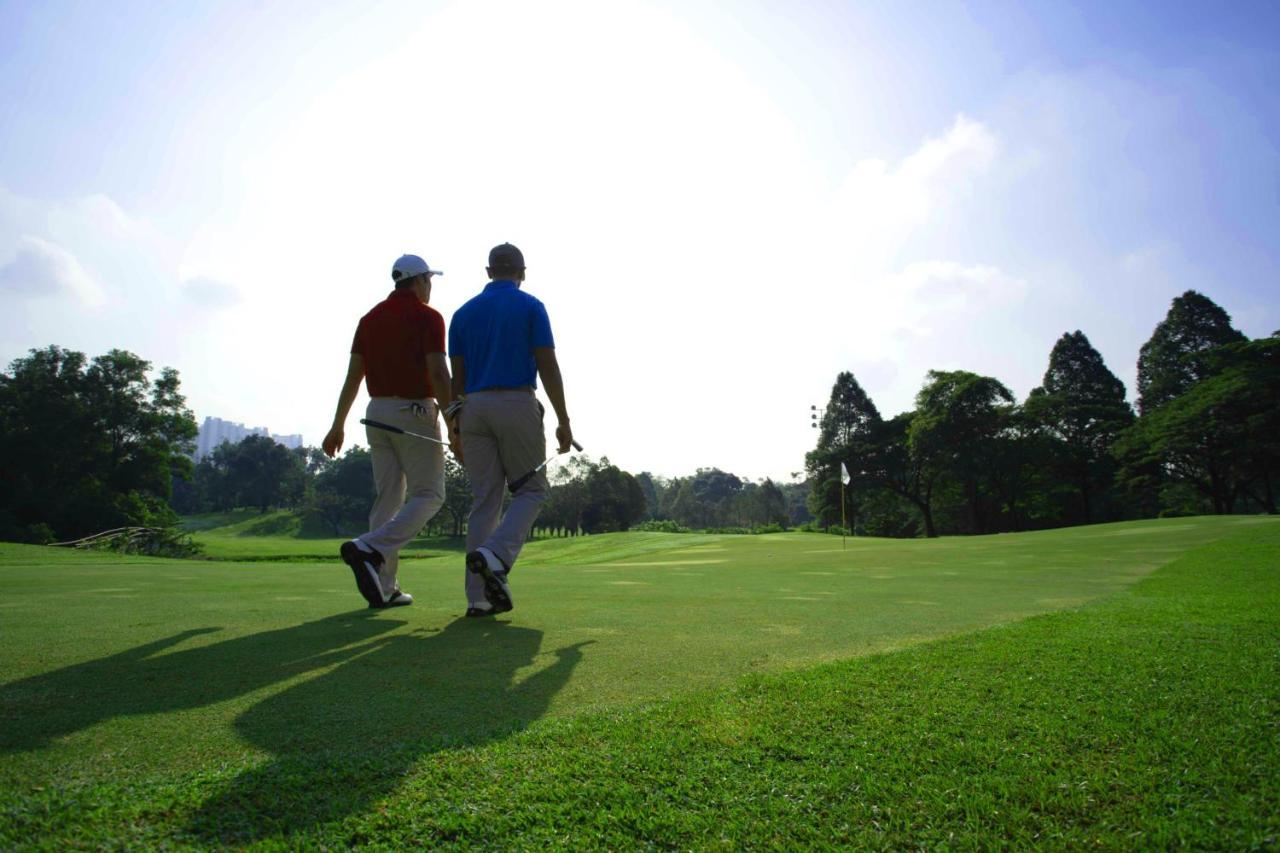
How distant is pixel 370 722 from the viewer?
6.88 feet

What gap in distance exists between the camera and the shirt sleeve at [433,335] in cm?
542

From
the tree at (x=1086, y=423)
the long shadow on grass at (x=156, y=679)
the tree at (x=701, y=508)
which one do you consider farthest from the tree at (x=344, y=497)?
the long shadow on grass at (x=156, y=679)

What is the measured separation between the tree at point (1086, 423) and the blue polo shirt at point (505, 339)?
6050 cm

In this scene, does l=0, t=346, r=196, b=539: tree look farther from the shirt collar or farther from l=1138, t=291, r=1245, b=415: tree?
l=1138, t=291, r=1245, b=415: tree

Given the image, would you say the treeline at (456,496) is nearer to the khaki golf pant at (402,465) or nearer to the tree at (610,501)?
the tree at (610,501)

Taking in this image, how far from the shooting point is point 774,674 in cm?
270

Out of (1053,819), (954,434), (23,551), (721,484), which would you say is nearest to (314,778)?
(1053,819)

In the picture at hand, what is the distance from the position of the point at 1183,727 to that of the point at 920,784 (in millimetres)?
907

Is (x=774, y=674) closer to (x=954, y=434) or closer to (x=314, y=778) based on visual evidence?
(x=314, y=778)

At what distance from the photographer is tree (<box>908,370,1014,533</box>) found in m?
55.6

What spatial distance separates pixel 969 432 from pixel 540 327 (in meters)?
58.6

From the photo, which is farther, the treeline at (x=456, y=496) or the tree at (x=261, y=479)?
the tree at (x=261, y=479)

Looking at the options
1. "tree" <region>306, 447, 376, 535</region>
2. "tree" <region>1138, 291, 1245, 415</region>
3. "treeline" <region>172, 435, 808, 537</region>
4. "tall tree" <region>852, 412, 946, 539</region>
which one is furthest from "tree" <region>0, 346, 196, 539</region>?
"tree" <region>1138, 291, 1245, 415</region>

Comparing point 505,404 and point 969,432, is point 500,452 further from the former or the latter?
point 969,432
